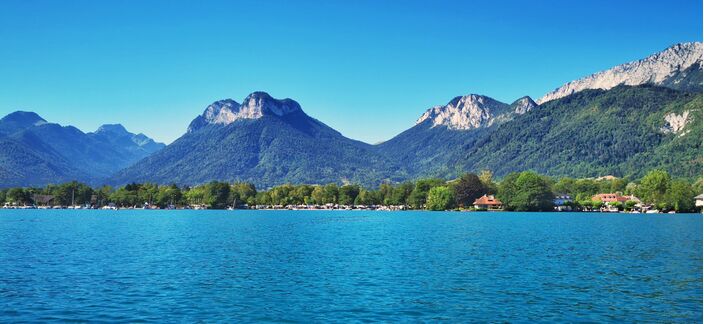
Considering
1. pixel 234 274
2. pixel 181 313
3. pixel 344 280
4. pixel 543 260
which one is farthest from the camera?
pixel 543 260

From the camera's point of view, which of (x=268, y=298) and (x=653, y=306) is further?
(x=268, y=298)

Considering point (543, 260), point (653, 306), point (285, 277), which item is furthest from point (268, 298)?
point (543, 260)

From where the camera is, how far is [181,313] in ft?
105

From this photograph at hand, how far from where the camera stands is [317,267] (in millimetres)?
52062

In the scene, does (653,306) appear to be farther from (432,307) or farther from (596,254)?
(596,254)

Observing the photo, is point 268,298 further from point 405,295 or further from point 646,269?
point 646,269

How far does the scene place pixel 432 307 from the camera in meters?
34.2

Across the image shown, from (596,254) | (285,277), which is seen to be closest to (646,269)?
(596,254)

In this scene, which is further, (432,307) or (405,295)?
(405,295)

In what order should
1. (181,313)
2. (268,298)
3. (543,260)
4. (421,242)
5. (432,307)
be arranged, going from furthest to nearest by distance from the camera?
(421,242) < (543,260) < (268,298) < (432,307) < (181,313)

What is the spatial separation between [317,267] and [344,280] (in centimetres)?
821

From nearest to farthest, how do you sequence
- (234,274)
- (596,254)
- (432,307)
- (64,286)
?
(432,307)
(64,286)
(234,274)
(596,254)

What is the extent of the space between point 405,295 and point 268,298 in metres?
8.39

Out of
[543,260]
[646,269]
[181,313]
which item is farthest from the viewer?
[543,260]
